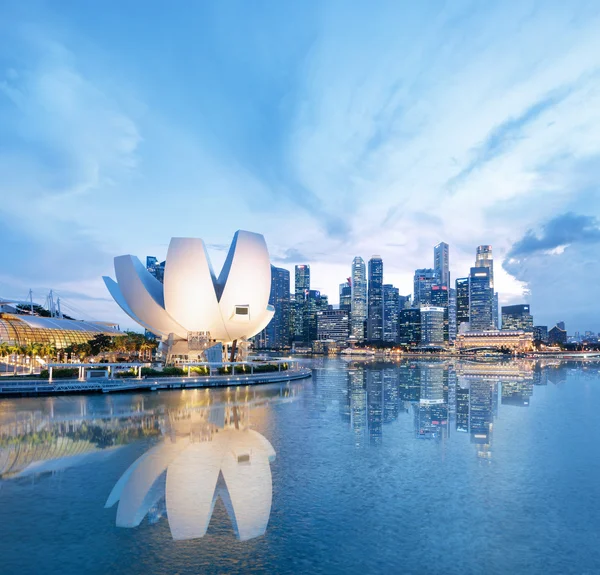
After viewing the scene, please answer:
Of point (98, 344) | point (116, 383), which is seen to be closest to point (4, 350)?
point (98, 344)

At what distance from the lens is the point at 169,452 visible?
1347 centimetres

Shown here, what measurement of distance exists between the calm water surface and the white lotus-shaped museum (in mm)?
18383

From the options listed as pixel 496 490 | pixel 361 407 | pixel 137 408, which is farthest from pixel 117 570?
pixel 361 407

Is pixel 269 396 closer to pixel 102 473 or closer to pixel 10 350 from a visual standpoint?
pixel 102 473

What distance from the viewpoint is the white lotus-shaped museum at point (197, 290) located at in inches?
1469

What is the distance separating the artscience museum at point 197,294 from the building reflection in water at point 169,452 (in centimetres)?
1443

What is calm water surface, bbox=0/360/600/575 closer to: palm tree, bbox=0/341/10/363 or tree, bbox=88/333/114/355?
tree, bbox=88/333/114/355

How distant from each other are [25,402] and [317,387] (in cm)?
1831

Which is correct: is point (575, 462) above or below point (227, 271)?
below

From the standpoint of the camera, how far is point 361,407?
23.5 metres

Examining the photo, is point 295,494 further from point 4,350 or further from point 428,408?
point 4,350

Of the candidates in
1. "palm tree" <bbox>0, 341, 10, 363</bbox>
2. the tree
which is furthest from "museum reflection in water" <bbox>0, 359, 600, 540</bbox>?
"palm tree" <bbox>0, 341, 10, 363</bbox>

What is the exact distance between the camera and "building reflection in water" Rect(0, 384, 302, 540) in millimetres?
9109

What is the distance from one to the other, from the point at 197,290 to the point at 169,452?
2491 centimetres
